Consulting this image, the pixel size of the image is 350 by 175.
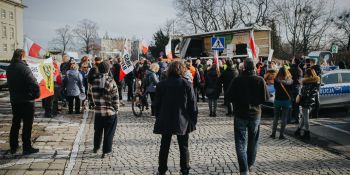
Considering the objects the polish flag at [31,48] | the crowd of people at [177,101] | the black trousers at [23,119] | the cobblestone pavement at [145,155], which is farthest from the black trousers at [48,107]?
the black trousers at [23,119]

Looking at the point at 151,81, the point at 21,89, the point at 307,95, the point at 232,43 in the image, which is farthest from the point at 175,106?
the point at 232,43

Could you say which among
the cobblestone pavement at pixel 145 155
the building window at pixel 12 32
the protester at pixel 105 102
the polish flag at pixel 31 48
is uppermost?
the building window at pixel 12 32

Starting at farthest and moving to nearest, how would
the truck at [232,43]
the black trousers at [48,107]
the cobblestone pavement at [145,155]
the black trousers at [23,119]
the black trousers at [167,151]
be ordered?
the truck at [232,43] → the black trousers at [48,107] → the black trousers at [23,119] → the cobblestone pavement at [145,155] → the black trousers at [167,151]

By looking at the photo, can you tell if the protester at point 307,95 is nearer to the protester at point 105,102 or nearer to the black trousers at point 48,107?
the protester at point 105,102

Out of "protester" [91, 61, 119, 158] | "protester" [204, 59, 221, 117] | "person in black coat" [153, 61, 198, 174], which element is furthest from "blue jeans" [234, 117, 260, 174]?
"protester" [204, 59, 221, 117]

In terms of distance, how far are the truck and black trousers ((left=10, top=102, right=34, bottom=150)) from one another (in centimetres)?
1397

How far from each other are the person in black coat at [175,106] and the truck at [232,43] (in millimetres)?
14252

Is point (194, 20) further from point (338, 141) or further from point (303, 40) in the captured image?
point (338, 141)

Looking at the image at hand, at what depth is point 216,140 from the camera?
831cm

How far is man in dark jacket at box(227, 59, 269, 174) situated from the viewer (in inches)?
217

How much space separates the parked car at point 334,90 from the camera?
12367mm

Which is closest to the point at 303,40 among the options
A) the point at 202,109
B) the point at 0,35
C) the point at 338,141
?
the point at 202,109

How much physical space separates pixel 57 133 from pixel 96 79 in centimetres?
304

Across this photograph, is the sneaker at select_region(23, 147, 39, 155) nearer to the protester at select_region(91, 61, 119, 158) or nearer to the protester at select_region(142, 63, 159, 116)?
the protester at select_region(91, 61, 119, 158)
